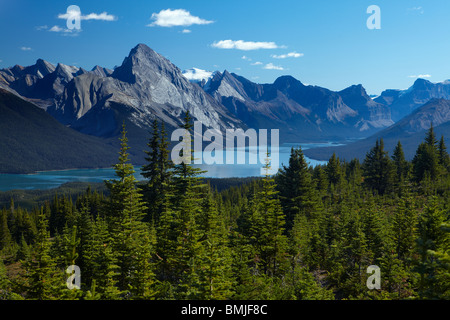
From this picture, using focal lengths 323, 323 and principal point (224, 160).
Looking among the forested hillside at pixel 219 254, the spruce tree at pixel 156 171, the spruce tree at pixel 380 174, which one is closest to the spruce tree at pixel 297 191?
the forested hillside at pixel 219 254

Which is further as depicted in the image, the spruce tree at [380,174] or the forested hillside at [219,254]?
the spruce tree at [380,174]

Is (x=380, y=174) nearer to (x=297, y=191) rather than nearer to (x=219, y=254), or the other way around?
(x=297, y=191)

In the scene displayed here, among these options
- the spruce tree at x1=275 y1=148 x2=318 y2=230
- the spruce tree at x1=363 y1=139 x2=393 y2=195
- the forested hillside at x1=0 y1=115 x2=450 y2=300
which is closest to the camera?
the forested hillside at x1=0 y1=115 x2=450 y2=300

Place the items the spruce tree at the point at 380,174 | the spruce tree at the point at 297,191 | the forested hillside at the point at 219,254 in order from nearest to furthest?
the forested hillside at the point at 219,254 < the spruce tree at the point at 297,191 < the spruce tree at the point at 380,174

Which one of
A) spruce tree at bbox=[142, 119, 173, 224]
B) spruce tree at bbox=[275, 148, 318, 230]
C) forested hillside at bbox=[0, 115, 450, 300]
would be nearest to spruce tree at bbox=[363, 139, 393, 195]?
spruce tree at bbox=[275, 148, 318, 230]

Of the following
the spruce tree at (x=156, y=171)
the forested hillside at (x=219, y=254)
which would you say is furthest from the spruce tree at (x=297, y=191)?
the spruce tree at (x=156, y=171)

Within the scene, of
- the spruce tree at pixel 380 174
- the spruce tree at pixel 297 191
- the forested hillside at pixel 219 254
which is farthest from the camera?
the spruce tree at pixel 380 174

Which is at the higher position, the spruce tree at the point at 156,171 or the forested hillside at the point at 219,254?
the spruce tree at the point at 156,171

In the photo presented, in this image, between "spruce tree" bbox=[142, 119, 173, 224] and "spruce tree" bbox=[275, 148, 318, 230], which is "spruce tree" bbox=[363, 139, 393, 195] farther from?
"spruce tree" bbox=[142, 119, 173, 224]

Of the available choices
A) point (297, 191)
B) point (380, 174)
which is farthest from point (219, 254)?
point (380, 174)

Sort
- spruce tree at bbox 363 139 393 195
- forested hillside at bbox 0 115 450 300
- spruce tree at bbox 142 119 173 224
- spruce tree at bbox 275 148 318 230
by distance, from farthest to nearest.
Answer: spruce tree at bbox 363 139 393 195
spruce tree at bbox 275 148 318 230
spruce tree at bbox 142 119 173 224
forested hillside at bbox 0 115 450 300

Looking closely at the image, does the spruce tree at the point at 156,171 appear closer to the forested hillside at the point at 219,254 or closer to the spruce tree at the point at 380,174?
the forested hillside at the point at 219,254
